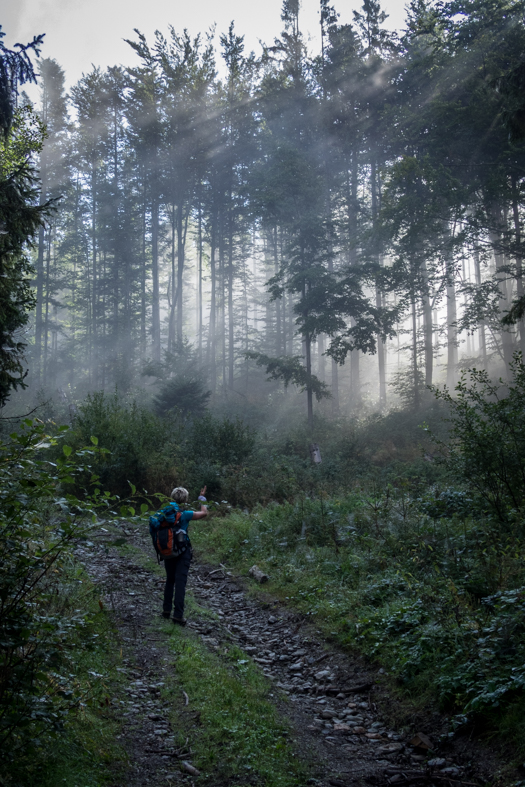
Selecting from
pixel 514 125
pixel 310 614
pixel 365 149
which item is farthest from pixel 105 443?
pixel 365 149

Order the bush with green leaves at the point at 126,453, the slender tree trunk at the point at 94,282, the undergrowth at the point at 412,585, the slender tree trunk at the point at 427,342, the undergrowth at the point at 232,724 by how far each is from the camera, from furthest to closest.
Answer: the slender tree trunk at the point at 94,282 < the slender tree trunk at the point at 427,342 < the bush with green leaves at the point at 126,453 < the undergrowth at the point at 412,585 < the undergrowth at the point at 232,724

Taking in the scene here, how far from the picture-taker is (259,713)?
4477 mm

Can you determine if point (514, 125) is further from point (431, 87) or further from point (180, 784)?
point (431, 87)

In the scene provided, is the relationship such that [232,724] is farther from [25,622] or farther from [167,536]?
[167,536]

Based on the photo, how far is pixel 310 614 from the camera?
23.1ft

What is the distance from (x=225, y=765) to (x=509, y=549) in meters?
4.17

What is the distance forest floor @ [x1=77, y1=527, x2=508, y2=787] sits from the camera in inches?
143

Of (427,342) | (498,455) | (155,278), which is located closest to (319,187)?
(427,342)

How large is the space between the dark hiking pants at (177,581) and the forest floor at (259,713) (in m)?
0.24

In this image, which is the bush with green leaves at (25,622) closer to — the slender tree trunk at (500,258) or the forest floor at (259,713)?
the forest floor at (259,713)

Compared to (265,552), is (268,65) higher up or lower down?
higher up

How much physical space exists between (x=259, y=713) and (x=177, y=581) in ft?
8.44

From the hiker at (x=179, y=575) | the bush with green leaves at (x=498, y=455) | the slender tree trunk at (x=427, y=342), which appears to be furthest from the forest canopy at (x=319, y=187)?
the hiker at (x=179, y=575)

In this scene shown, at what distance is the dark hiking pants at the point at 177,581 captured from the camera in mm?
6680
